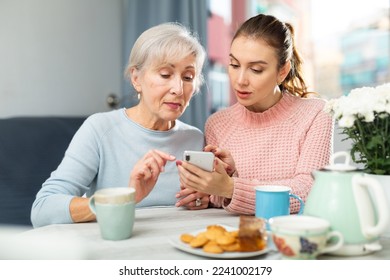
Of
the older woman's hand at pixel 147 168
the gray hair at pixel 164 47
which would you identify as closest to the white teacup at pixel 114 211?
the older woman's hand at pixel 147 168

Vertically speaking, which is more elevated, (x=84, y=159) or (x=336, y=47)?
(x=336, y=47)

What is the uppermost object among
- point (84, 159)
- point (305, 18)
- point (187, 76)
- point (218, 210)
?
point (305, 18)

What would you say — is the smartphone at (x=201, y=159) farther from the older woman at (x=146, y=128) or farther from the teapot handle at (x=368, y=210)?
the teapot handle at (x=368, y=210)

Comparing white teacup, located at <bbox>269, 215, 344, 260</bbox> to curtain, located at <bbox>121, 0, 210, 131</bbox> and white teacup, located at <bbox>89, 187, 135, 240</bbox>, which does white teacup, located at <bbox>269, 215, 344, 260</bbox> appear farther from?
A: curtain, located at <bbox>121, 0, 210, 131</bbox>

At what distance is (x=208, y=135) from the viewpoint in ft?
4.74

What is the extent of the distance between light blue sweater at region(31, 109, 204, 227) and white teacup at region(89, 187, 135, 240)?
12.4 inches

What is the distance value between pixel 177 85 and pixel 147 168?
13.2 inches

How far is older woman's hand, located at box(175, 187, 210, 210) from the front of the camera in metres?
1.14

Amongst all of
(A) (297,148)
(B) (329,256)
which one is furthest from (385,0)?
(B) (329,256)

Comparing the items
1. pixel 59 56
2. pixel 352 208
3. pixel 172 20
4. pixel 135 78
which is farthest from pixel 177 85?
pixel 172 20

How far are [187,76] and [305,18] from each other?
174 cm

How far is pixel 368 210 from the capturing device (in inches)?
28.2

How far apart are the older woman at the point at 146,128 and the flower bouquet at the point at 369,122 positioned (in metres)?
0.43
